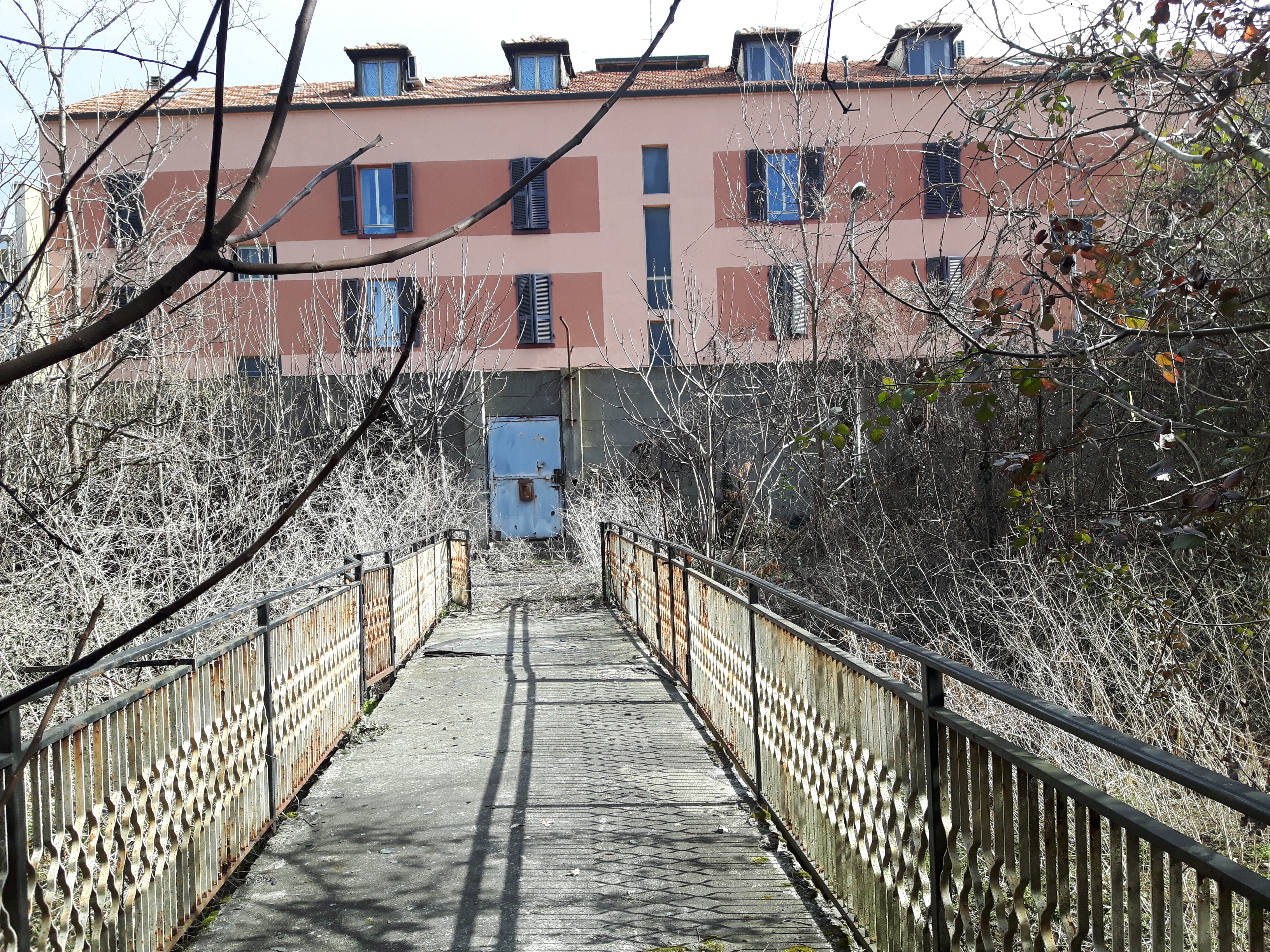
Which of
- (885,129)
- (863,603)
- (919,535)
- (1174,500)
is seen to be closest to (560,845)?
(1174,500)

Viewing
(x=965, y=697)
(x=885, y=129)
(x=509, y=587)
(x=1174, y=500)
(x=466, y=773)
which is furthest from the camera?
(x=885, y=129)

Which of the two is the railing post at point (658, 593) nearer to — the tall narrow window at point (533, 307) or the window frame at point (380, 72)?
the tall narrow window at point (533, 307)

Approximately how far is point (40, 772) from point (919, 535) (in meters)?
12.8

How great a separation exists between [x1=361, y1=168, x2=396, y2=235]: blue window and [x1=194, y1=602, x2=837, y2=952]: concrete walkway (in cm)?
2028

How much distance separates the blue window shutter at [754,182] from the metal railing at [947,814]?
19776 millimetres

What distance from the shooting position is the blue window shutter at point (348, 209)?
26.3m

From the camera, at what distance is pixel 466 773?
6.62 m

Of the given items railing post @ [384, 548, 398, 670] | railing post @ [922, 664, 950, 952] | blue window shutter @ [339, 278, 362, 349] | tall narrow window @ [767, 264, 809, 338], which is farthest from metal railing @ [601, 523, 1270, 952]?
blue window shutter @ [339, 278, 362, 349]

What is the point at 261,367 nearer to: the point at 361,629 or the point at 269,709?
the point at 361,629

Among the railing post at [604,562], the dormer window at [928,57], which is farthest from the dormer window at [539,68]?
the railing post at [604,562]

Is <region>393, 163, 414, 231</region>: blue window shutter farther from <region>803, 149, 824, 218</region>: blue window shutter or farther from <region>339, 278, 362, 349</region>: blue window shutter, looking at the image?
<region>803, 149, 824, 218</region>: blue window shutter

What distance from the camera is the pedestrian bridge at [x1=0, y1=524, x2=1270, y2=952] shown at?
260 cm

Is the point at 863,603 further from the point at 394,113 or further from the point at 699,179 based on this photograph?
the point at 394,113

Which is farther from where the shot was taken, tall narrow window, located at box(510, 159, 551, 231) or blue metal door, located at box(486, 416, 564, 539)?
tall narrow window, located at box(510, 159, 551, 231)
